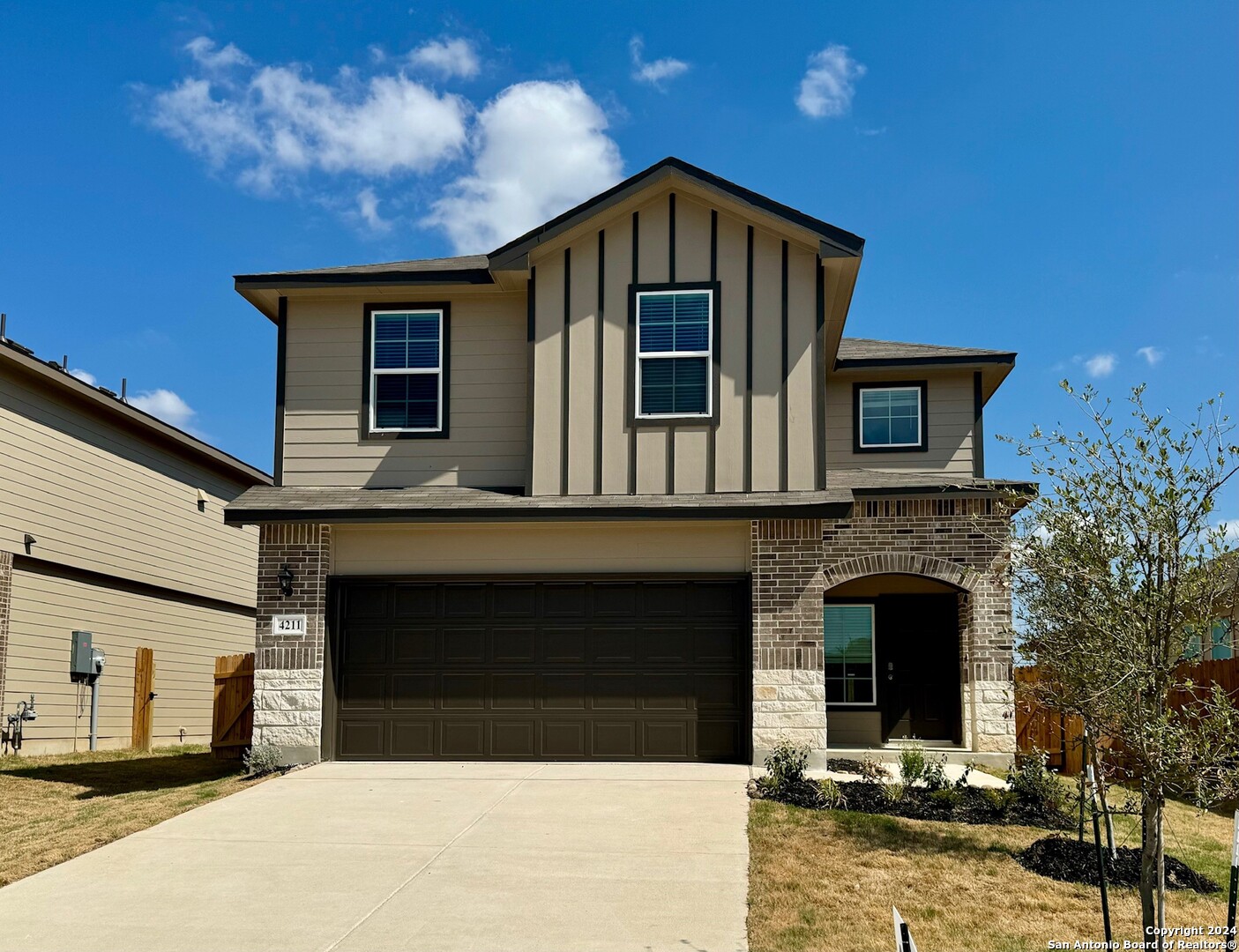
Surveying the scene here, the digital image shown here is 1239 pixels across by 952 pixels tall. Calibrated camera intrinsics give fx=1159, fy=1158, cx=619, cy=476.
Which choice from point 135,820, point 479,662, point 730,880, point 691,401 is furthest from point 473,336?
point 730,880

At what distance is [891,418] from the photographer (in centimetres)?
1736

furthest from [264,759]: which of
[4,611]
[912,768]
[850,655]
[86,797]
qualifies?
[850,655]

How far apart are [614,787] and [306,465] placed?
550 centimetres

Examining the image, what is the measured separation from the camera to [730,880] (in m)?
8.46

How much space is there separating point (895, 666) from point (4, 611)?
12385 millimetres

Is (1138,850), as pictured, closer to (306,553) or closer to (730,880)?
(730,880)

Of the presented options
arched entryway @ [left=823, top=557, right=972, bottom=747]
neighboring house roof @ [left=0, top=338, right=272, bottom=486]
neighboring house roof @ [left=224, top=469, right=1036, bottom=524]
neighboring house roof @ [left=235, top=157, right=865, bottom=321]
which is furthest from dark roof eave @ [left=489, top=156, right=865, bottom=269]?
neighboring house roof @ [left=0, top=338, right=272, bottom=486]

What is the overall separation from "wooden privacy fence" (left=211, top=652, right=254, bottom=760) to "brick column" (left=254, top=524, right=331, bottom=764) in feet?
3.49

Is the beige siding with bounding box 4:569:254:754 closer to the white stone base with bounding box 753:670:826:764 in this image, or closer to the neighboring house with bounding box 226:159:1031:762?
the neighboring house with bounding box 226:159:1031:762

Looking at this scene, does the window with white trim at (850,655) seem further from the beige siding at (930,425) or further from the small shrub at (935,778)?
the small shrub at (935,778)

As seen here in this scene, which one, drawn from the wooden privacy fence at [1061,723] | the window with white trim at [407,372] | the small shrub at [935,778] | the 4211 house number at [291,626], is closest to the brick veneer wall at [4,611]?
the 4211 house number at [291,626]

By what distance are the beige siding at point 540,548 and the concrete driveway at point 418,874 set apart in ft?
8.20

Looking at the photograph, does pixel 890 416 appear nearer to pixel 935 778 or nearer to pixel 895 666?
pixel 895 666

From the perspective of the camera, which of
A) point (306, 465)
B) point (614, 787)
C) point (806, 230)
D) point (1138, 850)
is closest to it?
point (1138, 850)
